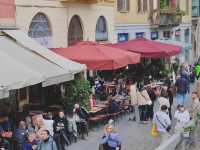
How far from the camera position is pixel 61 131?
52.0 feet

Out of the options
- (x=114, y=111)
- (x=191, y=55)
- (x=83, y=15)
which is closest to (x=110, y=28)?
(x=83, y=15)

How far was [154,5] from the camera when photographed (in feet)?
121

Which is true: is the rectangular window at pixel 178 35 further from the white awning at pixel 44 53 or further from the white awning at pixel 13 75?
the white awning at pixel 13 75

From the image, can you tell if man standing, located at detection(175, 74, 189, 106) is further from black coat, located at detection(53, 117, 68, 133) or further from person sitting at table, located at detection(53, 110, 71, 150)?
black coat, located at detection(53, 117, 68, 133)

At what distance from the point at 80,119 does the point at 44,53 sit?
252 centimetres

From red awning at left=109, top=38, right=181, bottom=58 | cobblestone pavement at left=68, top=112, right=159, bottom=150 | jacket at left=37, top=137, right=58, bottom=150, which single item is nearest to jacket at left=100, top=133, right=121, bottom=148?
jacket at left=37, top=137, right=58, bottom=150

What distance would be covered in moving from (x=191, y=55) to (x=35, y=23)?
1098 inches

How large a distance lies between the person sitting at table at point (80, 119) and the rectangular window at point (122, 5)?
13909 millimetres

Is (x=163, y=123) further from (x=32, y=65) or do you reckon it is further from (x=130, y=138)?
(x=32, y=65)

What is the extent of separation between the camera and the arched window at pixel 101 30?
27.3m

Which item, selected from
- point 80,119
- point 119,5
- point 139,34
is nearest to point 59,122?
point 80,119

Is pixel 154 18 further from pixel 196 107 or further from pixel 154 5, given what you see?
pixel 196 107

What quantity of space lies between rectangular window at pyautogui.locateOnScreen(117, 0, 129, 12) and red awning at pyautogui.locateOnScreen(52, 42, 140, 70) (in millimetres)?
9684

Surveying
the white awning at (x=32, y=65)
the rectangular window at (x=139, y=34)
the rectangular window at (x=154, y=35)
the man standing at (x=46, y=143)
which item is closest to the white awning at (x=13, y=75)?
the white awning at (x=32, y=65)
